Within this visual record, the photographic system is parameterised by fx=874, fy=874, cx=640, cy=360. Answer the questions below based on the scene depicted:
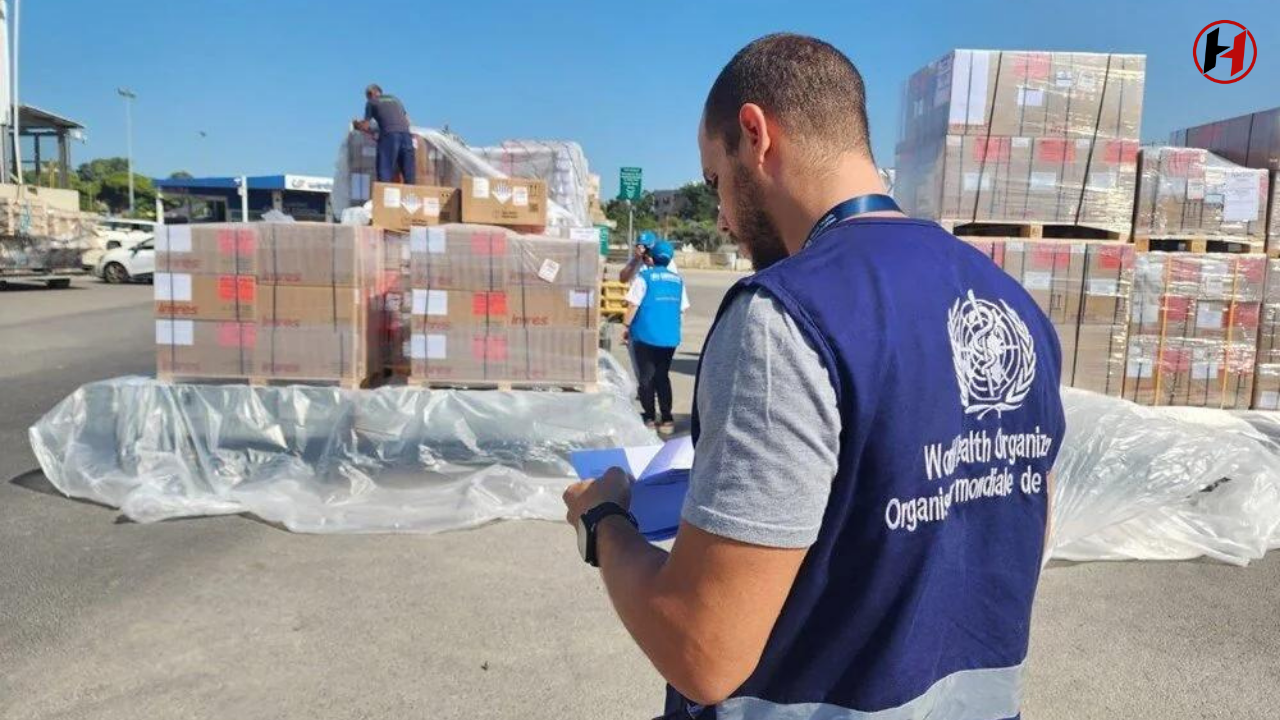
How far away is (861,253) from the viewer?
1.08 metres

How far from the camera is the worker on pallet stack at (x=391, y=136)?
24.3 ft

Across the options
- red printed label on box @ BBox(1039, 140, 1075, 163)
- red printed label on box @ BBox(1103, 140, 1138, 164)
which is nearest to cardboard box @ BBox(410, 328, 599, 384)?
red printed label on box @ BBox(1039, 140, 1075, 163)

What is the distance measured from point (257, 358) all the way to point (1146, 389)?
6798 mm

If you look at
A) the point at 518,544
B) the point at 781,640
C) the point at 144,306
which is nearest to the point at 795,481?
the point at 781,640

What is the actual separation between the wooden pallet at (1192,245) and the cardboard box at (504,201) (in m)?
4.69

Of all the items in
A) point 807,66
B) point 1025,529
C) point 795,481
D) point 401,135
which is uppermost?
point 401,135

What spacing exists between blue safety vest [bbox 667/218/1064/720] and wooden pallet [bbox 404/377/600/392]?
491 cm

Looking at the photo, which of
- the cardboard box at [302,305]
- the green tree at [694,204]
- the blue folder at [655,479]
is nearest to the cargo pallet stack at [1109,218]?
the cardboard box at [302,305]

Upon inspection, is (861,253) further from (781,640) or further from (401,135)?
(401,135)

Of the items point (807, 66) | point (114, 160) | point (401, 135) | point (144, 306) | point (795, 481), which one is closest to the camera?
point (795, 481)

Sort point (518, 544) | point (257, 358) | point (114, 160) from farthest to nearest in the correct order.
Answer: point (114, 160), point (257, 358), point (518, 544)

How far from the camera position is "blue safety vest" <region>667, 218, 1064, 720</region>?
3.38 feet

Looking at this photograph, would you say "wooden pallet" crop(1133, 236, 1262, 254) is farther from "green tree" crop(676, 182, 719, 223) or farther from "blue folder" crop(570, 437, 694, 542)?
"green tree" crop(676, 182, 719, 223)

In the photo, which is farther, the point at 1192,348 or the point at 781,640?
the point at 1192,348
